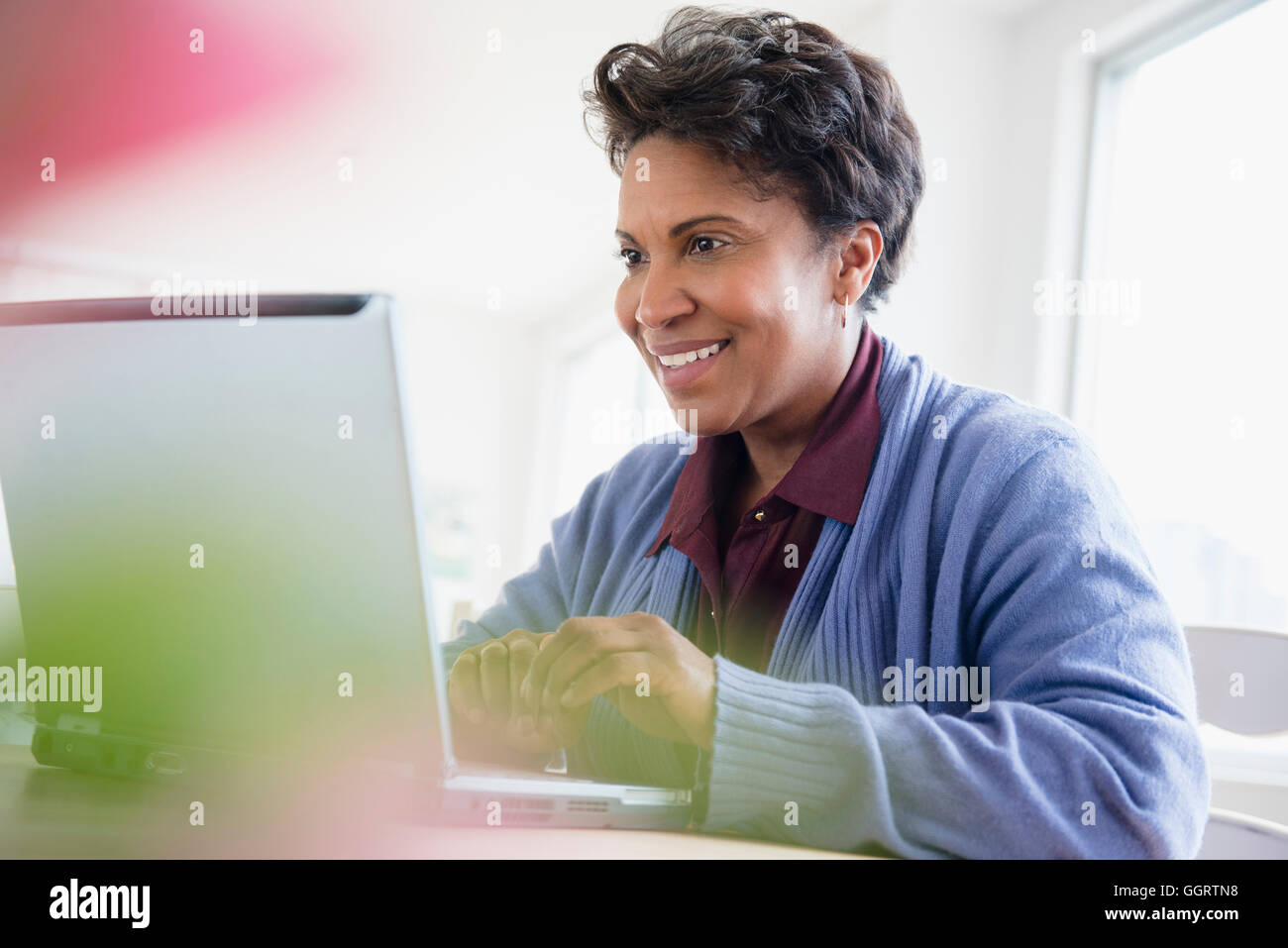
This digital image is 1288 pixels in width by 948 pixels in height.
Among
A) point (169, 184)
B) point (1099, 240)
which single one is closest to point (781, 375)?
point (1099, 240)

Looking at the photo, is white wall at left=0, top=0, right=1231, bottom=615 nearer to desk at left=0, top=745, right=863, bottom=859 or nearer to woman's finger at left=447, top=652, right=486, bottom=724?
woman's finger at left=447, top=652, right=486, bottom=724

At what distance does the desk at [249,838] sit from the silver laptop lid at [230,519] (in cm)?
6

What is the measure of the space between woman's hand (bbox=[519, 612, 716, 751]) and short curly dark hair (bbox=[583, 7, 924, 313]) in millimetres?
630

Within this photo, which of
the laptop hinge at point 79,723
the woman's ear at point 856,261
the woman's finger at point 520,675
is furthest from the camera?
the woman's ear at point 856,261

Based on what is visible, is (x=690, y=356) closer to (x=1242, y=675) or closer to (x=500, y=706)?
(x=500, y=706)

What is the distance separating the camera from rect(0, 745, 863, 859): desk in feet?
1.87

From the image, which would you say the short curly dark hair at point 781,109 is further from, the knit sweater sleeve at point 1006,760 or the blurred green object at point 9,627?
the blurred green object at point 9,627

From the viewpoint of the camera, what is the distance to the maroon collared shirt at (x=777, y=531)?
3.81 ft

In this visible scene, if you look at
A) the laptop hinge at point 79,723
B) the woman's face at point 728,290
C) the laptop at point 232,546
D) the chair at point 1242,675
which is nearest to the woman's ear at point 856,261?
the woman's face at point 728,290

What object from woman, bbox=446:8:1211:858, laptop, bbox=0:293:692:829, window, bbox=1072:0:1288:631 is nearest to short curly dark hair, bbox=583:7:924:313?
woman, bbox=446:8:1211:858

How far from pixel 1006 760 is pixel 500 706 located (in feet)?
1.54

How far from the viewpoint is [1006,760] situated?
27.0 inches

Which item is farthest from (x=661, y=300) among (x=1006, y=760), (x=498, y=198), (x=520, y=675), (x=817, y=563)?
(x=498, y=198)

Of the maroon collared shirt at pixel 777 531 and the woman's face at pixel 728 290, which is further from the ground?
the woman's face at pixel 728 290
